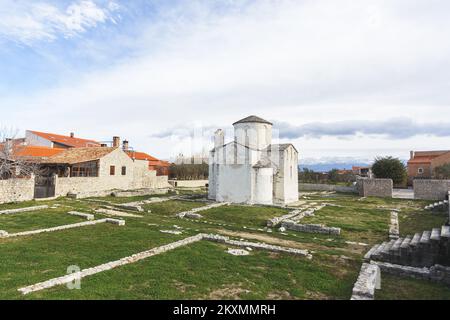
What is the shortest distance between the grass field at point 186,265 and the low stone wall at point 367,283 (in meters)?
0.28

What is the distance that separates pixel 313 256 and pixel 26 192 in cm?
2067

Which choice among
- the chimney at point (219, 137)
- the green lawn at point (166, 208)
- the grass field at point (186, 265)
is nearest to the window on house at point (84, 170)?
the green lawn at point (166, 208)

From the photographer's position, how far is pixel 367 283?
23.6ft

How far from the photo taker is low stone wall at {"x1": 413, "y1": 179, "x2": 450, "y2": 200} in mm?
28797

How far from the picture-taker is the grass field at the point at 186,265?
670 cm

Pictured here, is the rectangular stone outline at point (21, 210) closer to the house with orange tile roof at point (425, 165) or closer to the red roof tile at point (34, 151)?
the red roof tile at point (34, 151)

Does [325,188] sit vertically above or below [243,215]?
above

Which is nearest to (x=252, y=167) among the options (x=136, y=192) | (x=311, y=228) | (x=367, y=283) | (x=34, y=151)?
(x=311, y=228)

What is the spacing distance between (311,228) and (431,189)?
72.2 ft

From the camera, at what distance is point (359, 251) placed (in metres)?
11.4

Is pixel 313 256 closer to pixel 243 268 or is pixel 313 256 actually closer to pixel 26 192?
pixel 243 268

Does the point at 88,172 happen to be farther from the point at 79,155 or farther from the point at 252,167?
the point at 252,167
